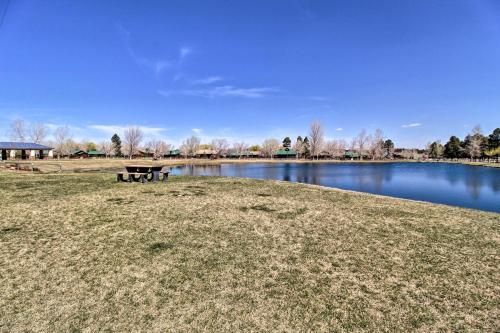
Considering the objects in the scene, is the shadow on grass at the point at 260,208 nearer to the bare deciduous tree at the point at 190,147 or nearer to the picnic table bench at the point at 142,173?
the picnic table bench at the point at 142,173

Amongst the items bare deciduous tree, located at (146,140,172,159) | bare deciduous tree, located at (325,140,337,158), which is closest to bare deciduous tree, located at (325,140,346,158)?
bare deciduous tree, located at (325,140,337,158)

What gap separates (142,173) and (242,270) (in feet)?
42.1

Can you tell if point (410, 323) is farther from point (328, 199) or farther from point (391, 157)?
point (391, 157)

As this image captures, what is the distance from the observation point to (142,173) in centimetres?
1691

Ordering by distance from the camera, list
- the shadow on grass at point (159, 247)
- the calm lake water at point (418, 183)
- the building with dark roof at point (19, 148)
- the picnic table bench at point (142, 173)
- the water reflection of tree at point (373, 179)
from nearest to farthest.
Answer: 1. the shadow on grass at point (159, 247)
2. the picnic table bench at point (142, 173)
3. the calm lake water at point (418, 183)
4. the water reflection of tree at point (373, 179)
5. the building with dark roof at point (19, 148)

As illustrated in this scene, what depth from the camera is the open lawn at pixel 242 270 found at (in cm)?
449

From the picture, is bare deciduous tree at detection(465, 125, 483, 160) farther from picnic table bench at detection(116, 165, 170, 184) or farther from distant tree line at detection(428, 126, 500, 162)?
picnic table bench at detection(116, 165, 170, 184)

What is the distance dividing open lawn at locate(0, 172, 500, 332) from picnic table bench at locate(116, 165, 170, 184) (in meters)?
6.87

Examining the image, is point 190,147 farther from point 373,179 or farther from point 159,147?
point 373,179

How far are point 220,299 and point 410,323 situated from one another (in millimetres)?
3147

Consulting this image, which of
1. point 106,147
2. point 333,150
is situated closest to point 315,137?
point 333,150

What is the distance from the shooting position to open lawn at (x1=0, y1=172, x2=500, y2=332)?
4488mm

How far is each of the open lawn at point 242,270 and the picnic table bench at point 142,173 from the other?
6869mm

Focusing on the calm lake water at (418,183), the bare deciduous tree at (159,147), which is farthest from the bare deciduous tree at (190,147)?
the calm lake water at (418,183)
